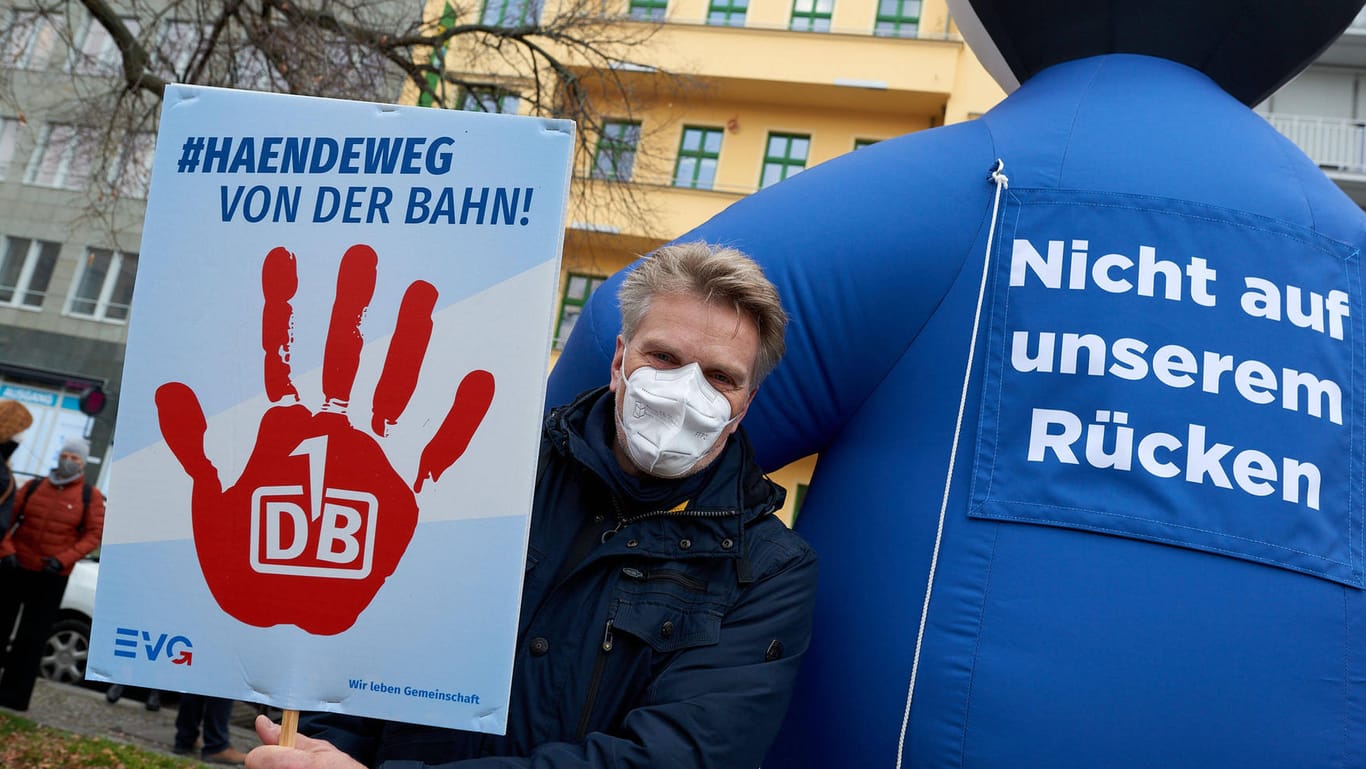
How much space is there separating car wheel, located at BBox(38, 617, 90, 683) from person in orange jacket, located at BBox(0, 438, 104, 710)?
1936 millimetres

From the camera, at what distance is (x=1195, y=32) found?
2.67m

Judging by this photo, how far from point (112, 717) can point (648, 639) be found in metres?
7.14

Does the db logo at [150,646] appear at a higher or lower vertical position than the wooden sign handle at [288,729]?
higher

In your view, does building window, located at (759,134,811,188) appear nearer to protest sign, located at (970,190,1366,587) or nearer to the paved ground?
the paved ground

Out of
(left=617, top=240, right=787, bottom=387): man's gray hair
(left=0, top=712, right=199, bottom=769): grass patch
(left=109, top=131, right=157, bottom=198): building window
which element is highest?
(left=109, top=131, right=157, bottom=198): building window

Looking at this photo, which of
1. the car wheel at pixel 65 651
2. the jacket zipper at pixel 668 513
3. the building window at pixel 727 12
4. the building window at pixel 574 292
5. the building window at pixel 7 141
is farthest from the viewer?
the building window at pixel 7 141

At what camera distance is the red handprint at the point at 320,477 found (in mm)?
1839

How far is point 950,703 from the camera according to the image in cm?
208

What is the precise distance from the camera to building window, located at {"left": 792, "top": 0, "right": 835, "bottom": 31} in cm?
1987

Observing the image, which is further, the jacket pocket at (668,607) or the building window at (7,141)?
the building window at (7,141)

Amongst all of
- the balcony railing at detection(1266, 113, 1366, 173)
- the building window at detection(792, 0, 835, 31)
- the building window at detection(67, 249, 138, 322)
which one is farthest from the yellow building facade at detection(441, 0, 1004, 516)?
the building window at detection(67, 249, 138, 322)

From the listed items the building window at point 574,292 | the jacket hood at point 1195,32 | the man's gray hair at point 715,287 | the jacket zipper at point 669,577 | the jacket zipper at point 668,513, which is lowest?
the jacket zipper at point 669,577

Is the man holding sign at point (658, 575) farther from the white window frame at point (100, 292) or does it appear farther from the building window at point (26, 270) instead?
the building window at point (26, 270)

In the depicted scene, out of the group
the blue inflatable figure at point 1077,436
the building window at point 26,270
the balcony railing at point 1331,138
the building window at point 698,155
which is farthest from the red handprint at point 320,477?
the building window at point 26,270
